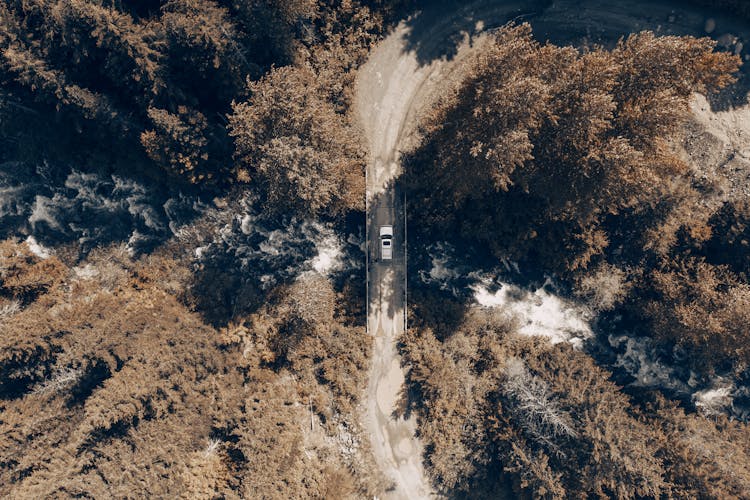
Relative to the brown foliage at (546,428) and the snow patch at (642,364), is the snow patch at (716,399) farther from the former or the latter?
the snow patch at (642,364)

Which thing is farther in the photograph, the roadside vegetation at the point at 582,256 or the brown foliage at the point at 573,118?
the roadside vegetation at the point at 582,256

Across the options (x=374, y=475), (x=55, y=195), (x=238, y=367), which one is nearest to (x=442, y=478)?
(x=374, y=475)

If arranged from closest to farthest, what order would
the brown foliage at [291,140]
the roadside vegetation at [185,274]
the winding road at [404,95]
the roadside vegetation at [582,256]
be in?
the roadside vegetation at [582,256] → the brown foliage at [291,140] → the roadside vegetation at [185,274] → the winding road at [404,95]

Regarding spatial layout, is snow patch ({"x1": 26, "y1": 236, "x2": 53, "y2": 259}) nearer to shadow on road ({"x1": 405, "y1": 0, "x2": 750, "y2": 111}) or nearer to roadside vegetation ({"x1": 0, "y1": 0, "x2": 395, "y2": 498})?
roadside vegetation ({"x1": 0, "y1": 0, "x2": 395, "y2": 498})

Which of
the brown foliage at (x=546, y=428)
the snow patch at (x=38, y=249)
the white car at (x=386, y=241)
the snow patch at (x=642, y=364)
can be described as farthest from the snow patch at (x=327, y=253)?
the snow patch at (x=642, y=364)

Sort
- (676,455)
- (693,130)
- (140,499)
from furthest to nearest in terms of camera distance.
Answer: (693,130) → (676,455) → (140,499)

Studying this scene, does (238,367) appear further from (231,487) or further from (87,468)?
(87,468)
